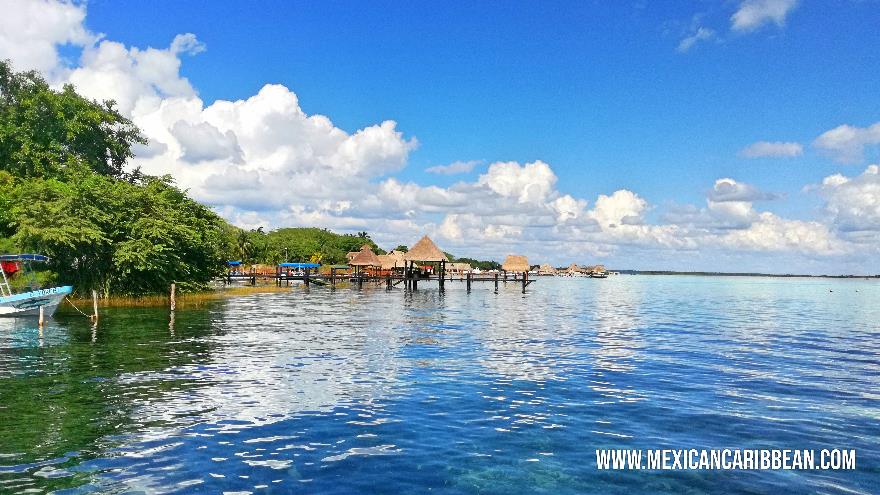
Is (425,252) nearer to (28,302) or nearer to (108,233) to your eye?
(108,233)

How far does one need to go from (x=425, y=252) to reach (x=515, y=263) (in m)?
28.3

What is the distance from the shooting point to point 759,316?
46625 millimetres

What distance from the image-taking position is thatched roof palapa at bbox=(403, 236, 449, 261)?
74000 mm

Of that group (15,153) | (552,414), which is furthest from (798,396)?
(15,153)

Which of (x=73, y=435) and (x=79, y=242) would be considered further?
(x=79, y=242)

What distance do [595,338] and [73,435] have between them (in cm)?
2362

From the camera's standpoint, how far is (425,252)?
7438 cm

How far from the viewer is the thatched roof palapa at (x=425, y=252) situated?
243ft

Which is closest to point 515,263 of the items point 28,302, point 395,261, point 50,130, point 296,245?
point 395,261

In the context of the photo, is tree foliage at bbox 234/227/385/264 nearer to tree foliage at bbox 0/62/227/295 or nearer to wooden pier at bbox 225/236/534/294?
wooden pier at bbox 225/236/534/294

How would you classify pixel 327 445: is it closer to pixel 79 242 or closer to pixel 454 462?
pixel 454 462

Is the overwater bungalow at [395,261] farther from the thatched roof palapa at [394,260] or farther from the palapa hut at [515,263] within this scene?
the palapa hut at [515,263]

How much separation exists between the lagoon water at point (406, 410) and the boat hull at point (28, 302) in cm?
352

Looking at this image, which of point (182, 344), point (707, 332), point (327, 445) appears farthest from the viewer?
point (707, 332)
